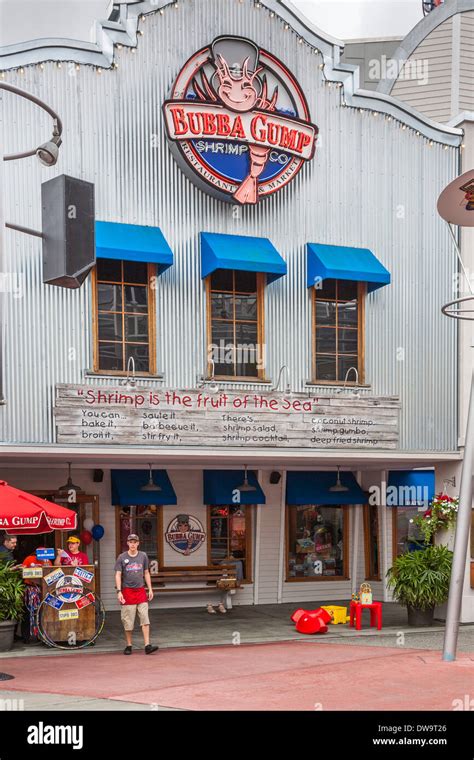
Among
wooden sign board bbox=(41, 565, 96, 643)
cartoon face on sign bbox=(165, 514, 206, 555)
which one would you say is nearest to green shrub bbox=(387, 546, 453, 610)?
cartoon face on sign bbox=(165, 514, 206, 555)

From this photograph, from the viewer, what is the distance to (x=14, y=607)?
14.2 m

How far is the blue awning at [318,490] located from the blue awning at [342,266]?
4.77 metres

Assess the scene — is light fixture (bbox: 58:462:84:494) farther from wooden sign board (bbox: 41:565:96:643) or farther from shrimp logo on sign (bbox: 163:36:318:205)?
shrimp logo on sign (bbox: 163:36:318:205)

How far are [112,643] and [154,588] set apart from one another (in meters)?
3.63

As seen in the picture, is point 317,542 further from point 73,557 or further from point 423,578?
point 73,557

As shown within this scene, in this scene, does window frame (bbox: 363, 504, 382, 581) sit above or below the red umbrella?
below

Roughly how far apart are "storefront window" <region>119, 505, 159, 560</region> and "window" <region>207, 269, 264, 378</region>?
13.4 ft

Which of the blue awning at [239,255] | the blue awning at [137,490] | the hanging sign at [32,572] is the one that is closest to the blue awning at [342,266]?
the blue awning at [239,255]

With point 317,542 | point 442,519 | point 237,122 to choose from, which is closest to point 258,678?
point 442,519

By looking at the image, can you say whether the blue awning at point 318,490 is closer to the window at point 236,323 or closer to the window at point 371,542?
the window at point 371,542

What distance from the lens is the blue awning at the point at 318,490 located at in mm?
20250

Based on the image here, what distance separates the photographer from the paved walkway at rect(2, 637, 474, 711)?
10352 mm
